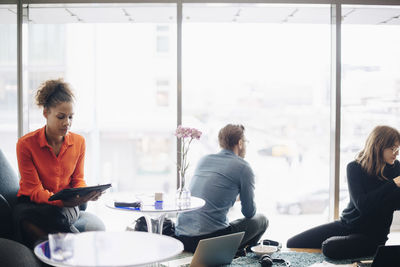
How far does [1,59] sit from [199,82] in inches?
71.4

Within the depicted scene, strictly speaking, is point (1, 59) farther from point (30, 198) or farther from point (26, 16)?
point (30, 198)

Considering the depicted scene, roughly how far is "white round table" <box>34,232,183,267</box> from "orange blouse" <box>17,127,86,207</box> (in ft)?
2.94

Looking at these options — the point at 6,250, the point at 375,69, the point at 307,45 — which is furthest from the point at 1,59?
the point at 375,69

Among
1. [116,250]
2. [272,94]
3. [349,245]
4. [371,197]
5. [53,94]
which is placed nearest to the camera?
[116,250]

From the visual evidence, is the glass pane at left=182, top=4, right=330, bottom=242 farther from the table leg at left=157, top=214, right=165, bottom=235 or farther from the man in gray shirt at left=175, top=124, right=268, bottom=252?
the table leg at left=157, top=214, right=165, bottom=235

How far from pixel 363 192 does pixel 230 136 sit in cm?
107

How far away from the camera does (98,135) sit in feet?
13.7

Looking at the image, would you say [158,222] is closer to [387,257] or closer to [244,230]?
[244,230]

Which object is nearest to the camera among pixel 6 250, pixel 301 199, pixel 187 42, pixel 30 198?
pixel 6 250

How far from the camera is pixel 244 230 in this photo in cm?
307

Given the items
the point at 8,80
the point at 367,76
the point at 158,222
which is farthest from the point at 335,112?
the point at 8,80

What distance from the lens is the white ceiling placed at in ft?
12.1

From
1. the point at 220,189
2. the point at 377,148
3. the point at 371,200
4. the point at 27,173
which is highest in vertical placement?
the point at 377,148

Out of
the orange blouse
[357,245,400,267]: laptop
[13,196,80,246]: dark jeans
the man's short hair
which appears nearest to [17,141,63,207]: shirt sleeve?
the orange blouse
